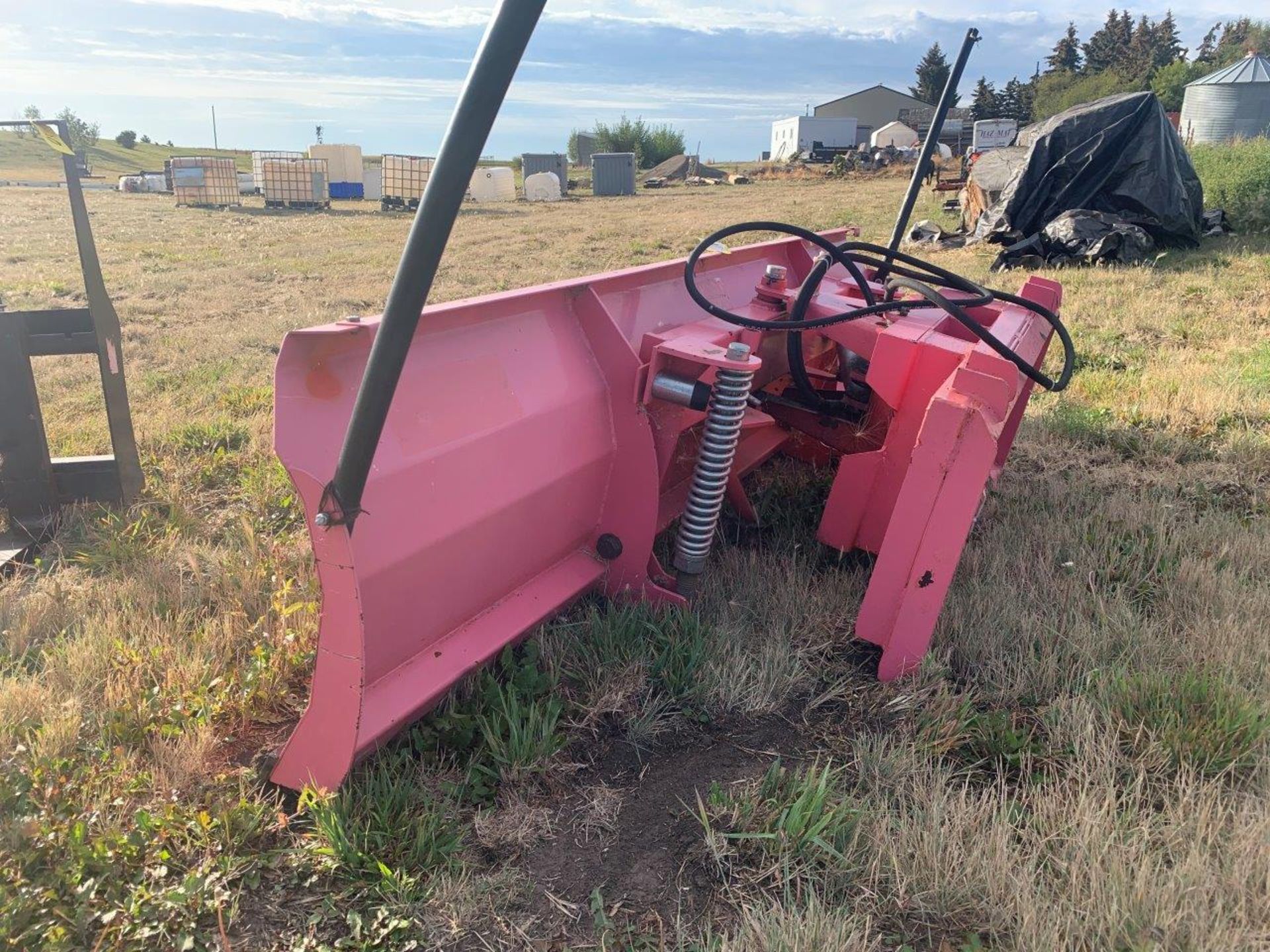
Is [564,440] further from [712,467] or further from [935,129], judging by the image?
[935,129]

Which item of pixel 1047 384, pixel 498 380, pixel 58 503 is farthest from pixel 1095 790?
pixel 58 503

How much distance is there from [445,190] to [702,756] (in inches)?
62.4

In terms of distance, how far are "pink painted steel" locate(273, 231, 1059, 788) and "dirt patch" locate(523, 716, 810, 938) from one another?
1.37 feet

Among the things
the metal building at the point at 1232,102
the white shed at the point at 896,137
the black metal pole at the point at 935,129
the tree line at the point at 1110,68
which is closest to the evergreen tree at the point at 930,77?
the tree line at the point at 1110,68

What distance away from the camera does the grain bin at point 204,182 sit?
27.3 metres

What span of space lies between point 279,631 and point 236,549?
2.64 ft

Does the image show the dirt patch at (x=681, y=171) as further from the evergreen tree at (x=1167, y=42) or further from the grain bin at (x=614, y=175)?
the evergreen tree at (x=1167, y=42)

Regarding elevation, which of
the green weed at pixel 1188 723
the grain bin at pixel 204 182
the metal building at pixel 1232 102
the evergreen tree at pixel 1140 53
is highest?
the evergreen tree at pixel 1140 53

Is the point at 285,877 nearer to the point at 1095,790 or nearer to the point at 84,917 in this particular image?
the point at 84,917

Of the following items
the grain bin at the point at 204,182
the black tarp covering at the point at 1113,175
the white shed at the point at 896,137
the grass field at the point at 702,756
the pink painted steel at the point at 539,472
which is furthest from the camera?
the white shed at the point at 896,137

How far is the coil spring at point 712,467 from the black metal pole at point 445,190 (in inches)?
47.5

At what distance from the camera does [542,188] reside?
104 feet

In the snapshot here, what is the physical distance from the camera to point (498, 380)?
2.39m

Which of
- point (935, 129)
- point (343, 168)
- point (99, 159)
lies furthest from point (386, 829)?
point (99, 159)
